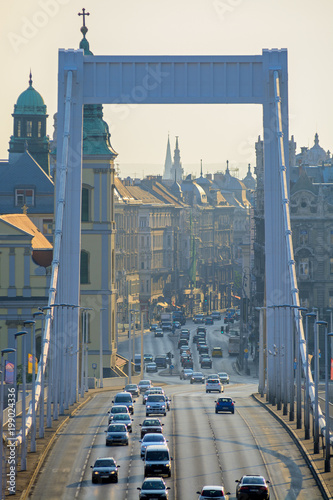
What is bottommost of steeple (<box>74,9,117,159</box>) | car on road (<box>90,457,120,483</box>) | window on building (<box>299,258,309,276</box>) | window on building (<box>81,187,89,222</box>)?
car on road (<box>90,457,120,483</box>)

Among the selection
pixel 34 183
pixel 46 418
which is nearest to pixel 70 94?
pixel 46 418

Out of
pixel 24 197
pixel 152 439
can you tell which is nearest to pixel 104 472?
pixel 152 439

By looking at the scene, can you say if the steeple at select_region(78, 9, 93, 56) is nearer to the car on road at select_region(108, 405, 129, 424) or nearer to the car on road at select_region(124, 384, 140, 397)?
the car on road at select_region(124, 384, 140, 397)

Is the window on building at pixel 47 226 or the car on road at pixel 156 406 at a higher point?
the window on building at pixel 47 226

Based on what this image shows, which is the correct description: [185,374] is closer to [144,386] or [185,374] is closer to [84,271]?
[84,271]

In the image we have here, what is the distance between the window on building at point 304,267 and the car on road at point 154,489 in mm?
107640

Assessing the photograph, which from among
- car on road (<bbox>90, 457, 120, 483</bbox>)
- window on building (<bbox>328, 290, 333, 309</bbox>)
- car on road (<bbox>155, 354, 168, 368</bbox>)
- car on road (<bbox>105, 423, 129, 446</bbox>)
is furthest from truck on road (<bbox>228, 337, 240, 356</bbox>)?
car on road (<bbox>90, 457, 120, 483</bbox>)

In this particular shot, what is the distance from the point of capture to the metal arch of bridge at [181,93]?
85750 millimetres

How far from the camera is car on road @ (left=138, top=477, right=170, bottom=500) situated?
52781 millimetres

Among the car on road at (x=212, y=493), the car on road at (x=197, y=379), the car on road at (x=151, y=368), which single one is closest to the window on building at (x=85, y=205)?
the car on road at (x=197, y=379)

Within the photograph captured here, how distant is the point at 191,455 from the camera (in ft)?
Result: 215

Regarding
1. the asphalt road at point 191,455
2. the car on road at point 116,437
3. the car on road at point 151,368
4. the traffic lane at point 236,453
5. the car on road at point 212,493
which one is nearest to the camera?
the car on road at point 212,493

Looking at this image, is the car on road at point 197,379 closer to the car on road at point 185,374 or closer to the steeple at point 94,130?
the car on road at point 185,374

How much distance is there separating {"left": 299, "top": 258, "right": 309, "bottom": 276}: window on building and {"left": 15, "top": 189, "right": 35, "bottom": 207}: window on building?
34525 millimetres
